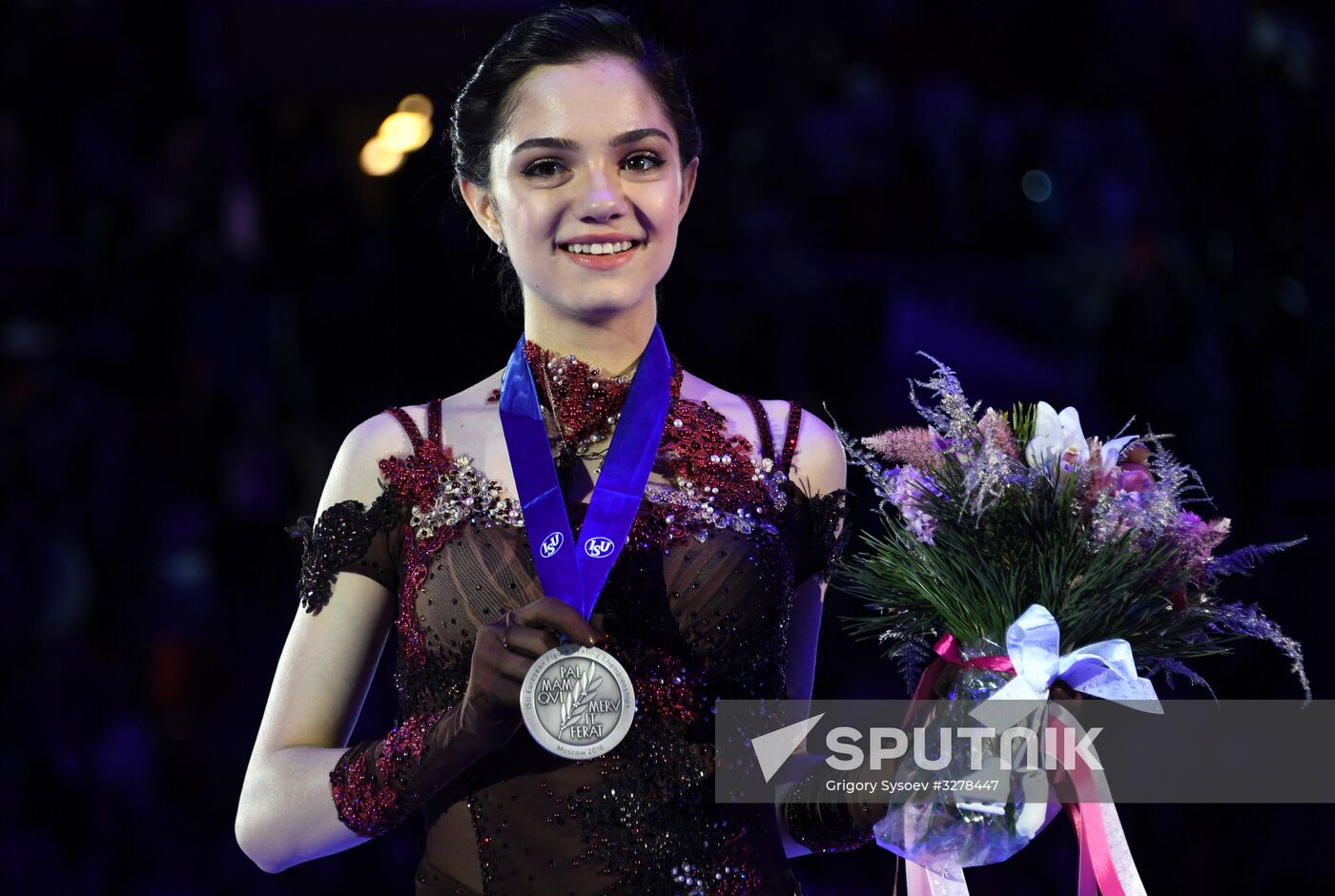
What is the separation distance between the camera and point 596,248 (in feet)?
6.64

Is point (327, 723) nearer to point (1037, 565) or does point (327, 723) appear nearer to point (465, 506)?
point (465, 506)

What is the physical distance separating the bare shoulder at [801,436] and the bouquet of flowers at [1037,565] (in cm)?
29

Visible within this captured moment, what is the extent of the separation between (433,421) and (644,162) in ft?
1.42

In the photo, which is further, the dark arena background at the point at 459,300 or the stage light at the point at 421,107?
the dark arena background at the point at 459,300

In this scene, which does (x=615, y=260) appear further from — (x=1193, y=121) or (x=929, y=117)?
(x=1193, y=121)

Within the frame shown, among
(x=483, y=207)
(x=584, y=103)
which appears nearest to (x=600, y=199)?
(x=584, y=103)

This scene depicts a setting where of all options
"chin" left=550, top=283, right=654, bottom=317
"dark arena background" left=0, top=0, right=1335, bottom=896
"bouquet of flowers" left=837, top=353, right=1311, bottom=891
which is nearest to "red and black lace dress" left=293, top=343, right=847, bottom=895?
"chin" left=550, top=283, right=654, bottom=317

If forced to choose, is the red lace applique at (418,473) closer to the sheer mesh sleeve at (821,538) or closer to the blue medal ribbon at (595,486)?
the blue medal ribbon at (595,486)

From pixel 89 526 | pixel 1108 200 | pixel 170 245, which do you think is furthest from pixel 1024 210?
pixel 89 526

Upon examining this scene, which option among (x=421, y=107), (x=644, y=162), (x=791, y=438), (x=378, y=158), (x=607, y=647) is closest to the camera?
(x=607, y=647)

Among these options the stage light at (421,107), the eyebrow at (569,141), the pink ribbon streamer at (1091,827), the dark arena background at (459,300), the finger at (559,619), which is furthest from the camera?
the dark arena background at (459,300)

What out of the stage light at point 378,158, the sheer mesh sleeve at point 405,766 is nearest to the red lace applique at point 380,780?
the sheer mesh sleeve at point 405,766

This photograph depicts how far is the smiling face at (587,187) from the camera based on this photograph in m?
2.01

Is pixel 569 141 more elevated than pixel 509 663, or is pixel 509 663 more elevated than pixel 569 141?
pixel 569 141
